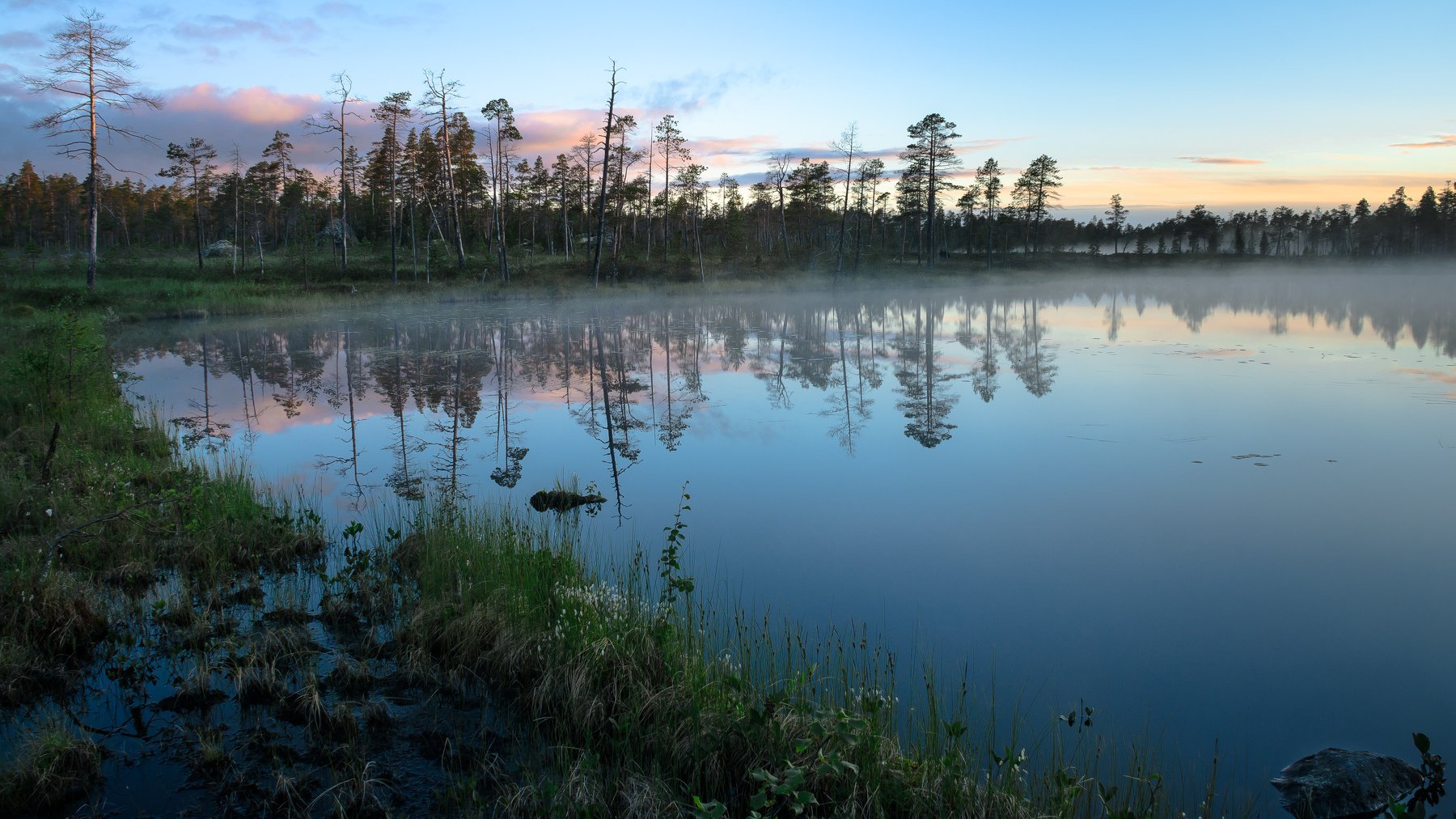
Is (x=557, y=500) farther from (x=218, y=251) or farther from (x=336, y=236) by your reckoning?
(x=218, y=251)

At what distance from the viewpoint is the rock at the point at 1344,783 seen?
4012mm

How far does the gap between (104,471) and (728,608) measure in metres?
7.55

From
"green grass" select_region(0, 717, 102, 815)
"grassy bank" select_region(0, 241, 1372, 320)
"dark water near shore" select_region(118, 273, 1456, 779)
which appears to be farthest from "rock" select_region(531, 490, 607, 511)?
"grassy bank" select_region(0, 241, 1372, 320)

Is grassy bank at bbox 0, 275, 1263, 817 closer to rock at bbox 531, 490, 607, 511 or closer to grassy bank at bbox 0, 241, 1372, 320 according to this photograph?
rock at bbox 531, 490, 607, 511

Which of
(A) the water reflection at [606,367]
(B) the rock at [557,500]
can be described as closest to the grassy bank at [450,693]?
(B) the rock at [557,500]

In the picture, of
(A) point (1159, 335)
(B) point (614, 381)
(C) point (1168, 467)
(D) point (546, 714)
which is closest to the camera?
(D) point (546, 714)

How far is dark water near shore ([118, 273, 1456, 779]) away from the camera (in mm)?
5598

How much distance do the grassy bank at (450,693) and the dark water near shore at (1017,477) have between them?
1.06 metres

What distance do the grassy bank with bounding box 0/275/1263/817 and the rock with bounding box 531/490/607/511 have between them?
152cm

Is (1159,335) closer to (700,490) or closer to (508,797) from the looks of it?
(700,490)

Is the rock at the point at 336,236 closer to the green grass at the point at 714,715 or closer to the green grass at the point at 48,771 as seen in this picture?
the green grass at the point at 714,715

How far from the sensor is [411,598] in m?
6.23

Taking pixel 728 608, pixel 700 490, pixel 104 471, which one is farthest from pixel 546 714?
pixel 104 471

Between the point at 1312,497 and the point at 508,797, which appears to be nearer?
the point at 508,797
